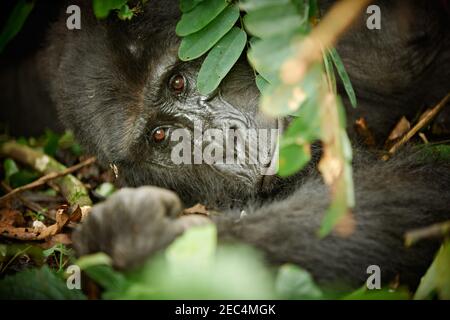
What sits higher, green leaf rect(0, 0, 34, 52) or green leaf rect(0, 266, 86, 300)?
green leaf rect(0, 0, 34, 52)

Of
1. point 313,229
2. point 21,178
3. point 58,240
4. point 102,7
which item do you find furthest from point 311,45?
point 21,178

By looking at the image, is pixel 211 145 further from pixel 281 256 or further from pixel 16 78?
pixel 16 78

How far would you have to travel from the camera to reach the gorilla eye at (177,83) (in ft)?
11.3

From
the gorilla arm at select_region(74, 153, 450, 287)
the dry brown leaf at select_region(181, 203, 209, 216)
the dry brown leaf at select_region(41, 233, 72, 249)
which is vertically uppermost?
the gorilla arm at select_region(74, 153, 450, 287)

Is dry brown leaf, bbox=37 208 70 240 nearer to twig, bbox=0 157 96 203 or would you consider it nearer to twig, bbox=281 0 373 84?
twig, bbox=0 157 96 203

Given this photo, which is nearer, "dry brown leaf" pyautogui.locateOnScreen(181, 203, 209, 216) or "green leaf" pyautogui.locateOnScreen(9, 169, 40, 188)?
"dry brown leaf" pyautogui.locateOnScreen(181, 203, 209, 216)

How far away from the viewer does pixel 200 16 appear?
2812mm

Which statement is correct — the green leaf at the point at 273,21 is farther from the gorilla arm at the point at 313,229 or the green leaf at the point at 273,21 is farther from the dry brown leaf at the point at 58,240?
the dry brown leaf at the point at 58,240

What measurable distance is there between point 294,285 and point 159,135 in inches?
75.3

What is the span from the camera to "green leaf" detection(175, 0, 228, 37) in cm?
279

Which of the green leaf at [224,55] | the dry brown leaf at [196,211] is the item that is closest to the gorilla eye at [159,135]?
the dry brown leaf at [196,211]

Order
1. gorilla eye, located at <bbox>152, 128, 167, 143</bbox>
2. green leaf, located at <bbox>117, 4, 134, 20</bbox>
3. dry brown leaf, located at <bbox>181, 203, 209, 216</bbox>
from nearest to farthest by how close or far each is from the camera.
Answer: green leaf, located at <bbox>117, 4, 134, 20</bbox> < dry brown leaf, located at <bbox>181, 203, 209, 216</bbox> < gorilla eye, located at <bbox>152, 128, 167, 143</bbox>

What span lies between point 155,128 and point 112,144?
0.28 m

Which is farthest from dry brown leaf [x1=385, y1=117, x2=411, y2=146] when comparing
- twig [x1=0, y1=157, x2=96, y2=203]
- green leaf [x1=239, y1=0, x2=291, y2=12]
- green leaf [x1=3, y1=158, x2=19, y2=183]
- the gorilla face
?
green leaf [x1=3, y1=158, x2=19, y2=183]
